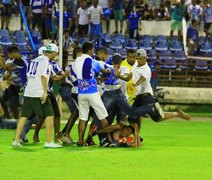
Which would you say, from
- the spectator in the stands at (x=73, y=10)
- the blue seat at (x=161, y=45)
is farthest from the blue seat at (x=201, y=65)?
the spectator in the stands at (x=73, y=10)

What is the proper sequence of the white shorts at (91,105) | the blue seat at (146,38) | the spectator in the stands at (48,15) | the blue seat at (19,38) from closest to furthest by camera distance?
1. the white shorts at (91,105)
2. the blue seat at (19,38)
3. the spectator in the stands at (48,15)
4. the blue seat at (146,38)

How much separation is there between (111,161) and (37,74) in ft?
10.2

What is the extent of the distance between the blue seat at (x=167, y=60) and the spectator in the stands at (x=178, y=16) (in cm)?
106

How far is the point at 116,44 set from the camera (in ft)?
128

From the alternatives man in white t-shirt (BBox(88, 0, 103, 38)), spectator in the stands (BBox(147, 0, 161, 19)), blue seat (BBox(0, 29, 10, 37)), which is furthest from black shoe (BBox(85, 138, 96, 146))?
spectator in the stands (BBox(147, 0, 161, 19))

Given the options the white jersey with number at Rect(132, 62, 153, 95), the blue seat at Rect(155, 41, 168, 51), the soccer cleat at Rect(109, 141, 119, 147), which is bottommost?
the blue seat at Rect(155, 41, 168, 51)

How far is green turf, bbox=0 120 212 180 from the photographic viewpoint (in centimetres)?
1566

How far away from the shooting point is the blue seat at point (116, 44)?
38.9 meters

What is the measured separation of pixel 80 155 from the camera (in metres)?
18.4

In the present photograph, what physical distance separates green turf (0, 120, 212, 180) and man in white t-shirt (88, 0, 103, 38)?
16155mm

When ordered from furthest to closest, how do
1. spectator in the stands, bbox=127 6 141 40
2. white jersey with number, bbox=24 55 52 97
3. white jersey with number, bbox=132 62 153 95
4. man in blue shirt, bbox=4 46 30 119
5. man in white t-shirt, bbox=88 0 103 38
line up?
spectator in the stands, bbox=127 6 141 40 < man in white t-shirt, bbox=88 0 103 38 < man in blue shirt, bbox=4 46 30 119 < white jersey with number, bbox=132 62 153 95 < white jersey with number, bbox=24 55 52 97

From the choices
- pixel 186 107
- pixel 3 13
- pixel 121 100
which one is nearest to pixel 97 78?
pixel 121 100

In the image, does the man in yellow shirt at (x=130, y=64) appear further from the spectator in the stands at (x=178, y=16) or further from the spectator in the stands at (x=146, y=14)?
the spectator in the stands at (x=146, y=14)

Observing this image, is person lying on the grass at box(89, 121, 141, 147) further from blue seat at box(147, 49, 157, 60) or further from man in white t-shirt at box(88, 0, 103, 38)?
man in white t-shirt at box(88, 0, 103, 38)
